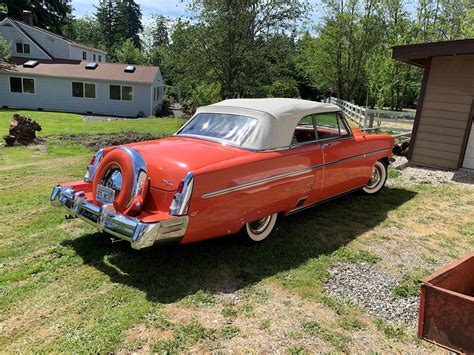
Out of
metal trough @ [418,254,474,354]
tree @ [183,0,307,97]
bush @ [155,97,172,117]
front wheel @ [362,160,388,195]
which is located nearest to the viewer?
metal trough @ [418,254,474,354]

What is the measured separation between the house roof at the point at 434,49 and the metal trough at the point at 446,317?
759 cm

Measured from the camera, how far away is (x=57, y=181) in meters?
7.41

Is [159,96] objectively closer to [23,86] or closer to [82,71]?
[82,71]

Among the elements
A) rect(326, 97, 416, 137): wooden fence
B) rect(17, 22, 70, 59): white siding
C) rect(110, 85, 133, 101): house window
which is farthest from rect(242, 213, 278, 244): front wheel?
rect(17, 22, 70, 59): white siding

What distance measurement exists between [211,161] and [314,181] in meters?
1.70

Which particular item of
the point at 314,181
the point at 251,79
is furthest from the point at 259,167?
the point at 251,79

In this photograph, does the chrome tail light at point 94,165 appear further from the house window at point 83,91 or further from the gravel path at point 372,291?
the house window at point 83,91

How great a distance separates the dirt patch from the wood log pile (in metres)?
1.07

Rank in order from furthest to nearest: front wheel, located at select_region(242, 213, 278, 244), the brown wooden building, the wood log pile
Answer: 1. the wood log pile
2. the brown wooden building
3. front wheel, located at select_region(242, 213, 278, 244)

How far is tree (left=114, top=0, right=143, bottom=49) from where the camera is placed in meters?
75.0

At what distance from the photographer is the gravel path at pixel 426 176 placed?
8125 millimetres

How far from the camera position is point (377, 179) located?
7004 mm

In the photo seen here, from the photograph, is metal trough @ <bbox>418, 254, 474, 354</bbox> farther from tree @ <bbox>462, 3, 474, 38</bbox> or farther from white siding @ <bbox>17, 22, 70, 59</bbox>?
white siding @ <bbox>17, 22, 70, 59</bbox>

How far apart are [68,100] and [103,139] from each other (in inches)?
610
